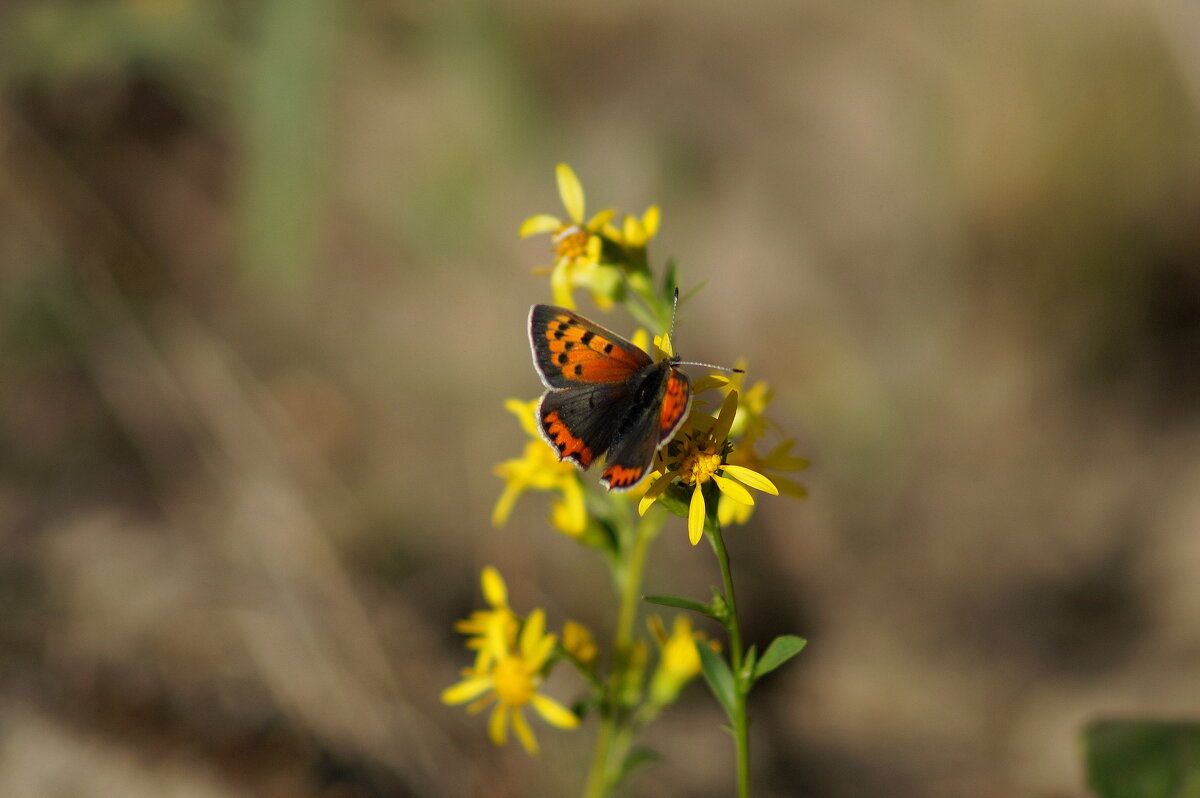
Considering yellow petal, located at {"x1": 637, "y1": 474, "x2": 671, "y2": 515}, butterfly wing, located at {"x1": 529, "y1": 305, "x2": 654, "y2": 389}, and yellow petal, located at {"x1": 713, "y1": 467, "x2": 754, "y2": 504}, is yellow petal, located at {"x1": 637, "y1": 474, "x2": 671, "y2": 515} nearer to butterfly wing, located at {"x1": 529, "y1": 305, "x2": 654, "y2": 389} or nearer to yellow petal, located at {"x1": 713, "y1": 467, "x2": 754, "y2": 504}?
yellow petal, located at {"x1": 713, "y1": 467, "x2": 754, "y2": 504}

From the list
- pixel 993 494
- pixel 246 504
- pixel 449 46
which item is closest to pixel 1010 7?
pixel 993 494

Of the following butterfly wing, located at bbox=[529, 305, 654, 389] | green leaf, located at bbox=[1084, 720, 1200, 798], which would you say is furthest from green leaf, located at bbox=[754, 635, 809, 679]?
green leaf, located at bbox=[1084, 720, 1200, 798]

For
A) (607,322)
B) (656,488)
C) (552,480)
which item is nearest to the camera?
(656,488)

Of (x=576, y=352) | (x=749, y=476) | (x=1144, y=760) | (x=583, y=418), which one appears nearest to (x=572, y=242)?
(x=576, y=352)

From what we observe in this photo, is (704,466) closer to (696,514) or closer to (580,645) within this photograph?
(696,514)

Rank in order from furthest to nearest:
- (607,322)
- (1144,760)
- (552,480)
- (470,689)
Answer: (607,322)
(470,689)
(552,480)
(1144,760)

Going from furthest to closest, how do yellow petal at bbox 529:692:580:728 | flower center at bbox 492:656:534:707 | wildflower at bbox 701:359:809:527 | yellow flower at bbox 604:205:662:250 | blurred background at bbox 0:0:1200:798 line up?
blurred background at bbox 0:0:1200:798, flower center at bbox 492:656:534:707, yellow petal at bbox 529:692:580:728, yellow flower at bbox 604:205:662:250, wildflower at bbox 701:359:809:527
